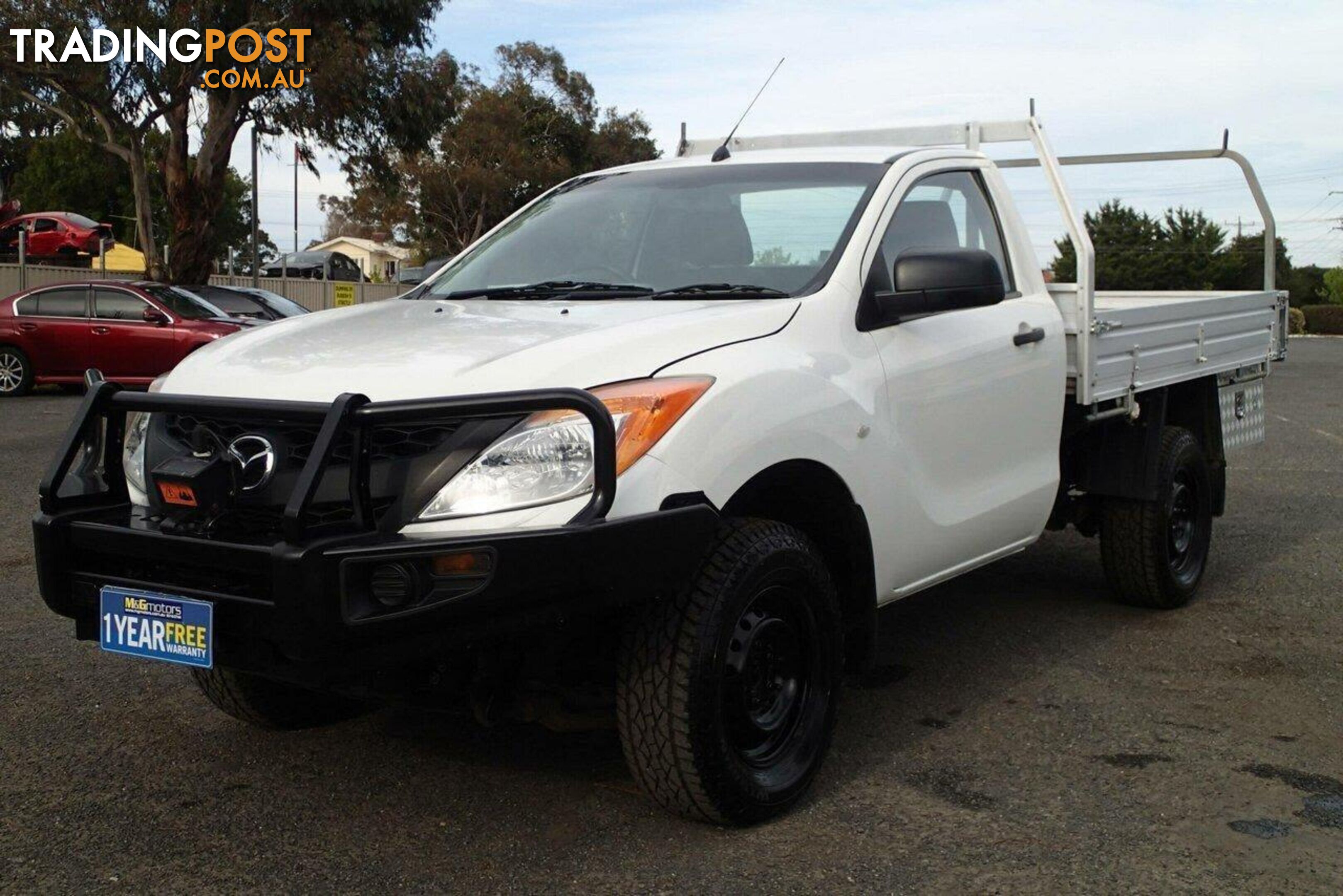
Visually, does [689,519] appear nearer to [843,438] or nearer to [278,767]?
[843,438]

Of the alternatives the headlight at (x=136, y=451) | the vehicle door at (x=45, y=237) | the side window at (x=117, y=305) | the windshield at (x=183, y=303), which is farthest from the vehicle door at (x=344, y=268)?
the headlight at (x=136, y=451)

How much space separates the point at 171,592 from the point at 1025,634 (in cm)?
358

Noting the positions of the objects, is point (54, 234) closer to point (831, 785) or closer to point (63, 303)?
point (63, 303)

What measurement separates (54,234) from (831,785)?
33030 millimetres

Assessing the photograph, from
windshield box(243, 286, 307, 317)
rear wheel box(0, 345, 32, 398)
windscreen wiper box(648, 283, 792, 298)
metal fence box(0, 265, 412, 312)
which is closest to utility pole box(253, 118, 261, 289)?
metal fence box(0, 265, 412, 312)

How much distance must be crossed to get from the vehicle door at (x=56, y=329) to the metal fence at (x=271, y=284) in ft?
5.89

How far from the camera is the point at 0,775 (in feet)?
13.2

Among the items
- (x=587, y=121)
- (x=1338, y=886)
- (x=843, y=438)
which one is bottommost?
(x=1338, y=886)

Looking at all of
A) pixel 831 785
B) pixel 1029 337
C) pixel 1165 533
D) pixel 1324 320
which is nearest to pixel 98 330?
pixel 1165 533

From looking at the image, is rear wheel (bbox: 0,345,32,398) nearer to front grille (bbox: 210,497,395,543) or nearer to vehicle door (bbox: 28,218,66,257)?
vehicle door (bbox: 28,218,66,257)

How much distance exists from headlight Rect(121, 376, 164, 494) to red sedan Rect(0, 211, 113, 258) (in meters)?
31.0

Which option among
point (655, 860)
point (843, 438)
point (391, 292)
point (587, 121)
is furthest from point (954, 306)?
point (587, 121)

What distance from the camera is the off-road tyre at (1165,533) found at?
19.2ft

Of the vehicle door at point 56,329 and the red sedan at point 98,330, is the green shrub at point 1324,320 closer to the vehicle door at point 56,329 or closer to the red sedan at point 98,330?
the red sedan at point 98,330
